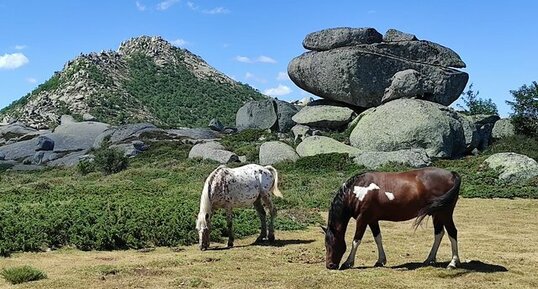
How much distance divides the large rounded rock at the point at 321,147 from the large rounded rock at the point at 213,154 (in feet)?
15.3

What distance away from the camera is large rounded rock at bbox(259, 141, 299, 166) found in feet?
127

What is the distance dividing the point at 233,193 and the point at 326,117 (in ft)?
114

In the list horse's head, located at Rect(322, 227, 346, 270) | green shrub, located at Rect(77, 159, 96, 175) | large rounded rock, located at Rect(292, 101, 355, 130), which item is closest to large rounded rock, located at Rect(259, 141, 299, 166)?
large rounded rock, located at Rect(292, 101, 355, 130)

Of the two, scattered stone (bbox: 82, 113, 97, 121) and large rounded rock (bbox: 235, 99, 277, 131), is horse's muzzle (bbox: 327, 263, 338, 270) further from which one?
scattered stone (bbox: 82, 113, 97, 121)

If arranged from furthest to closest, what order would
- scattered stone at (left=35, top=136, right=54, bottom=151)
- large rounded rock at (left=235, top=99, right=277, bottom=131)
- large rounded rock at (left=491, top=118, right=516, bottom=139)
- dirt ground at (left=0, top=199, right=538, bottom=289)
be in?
scattered stone at (left=35, top=136, right=54, bottom=151), large rounded rock at (left=235, top=99, right=277, bottom=131), large rounded rock at (left=491, top=118, right=516, bottom=139), dirt ground at (left=0, top=199, right=538, bottom=289)

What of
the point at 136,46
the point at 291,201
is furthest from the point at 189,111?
the point at 291,201

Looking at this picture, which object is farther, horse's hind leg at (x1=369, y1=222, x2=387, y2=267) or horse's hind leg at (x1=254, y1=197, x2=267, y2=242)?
horse's hind leg at (x1=254, y1=197, x2=267, y2=242)

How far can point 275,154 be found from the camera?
129 ft

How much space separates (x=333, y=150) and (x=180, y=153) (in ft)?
45.1

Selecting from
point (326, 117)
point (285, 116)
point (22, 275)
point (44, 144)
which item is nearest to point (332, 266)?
point (22, 275)

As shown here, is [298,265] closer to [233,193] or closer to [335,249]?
[335,249]

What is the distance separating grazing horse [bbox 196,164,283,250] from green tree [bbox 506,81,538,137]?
3267 cm

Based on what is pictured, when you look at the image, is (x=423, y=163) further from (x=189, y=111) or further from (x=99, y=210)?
(x=189, y=111)

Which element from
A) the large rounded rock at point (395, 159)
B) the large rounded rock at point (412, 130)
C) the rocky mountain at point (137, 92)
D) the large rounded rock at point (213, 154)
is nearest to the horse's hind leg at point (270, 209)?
the large rounded rock at point (395, 159)
